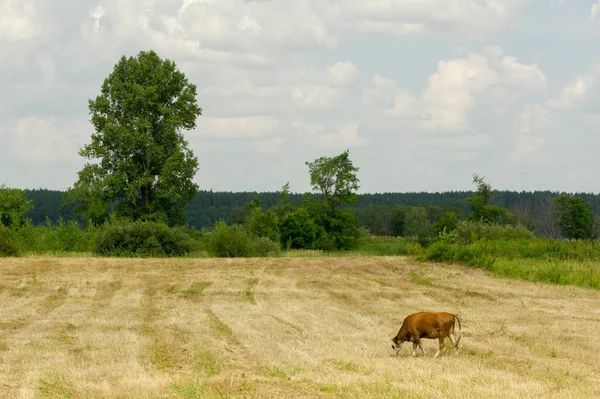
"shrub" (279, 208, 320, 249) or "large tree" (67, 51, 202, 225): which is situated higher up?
"large tree" (67, 51, 202, 225)

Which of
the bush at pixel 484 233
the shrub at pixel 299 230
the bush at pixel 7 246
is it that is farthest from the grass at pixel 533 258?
the shrub at pixel 299 230

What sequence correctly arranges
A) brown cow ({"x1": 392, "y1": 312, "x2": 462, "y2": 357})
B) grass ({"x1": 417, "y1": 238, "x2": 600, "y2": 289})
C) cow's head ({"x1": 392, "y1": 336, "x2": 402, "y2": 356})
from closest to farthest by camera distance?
brown cow ({"x1": 392, "y1": 312, "x2": 462, "y2": 357}) < cow's head ({"x1": 392, "y1": 336, "x2": 402, "y2": 356}) < grass ({"x1": 417, "y1": 238, "x2": 600, "y2": 289})

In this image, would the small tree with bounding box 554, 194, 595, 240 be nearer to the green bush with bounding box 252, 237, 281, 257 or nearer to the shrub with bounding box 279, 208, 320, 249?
the shrub with bounding box 279, 208, 320, 249

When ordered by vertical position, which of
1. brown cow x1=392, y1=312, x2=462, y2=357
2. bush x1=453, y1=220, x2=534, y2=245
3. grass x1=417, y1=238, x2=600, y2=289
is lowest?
brown cow x1=392, y1=312, x2=462, y2=357

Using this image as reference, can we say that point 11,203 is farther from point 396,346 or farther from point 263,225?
point 396,346

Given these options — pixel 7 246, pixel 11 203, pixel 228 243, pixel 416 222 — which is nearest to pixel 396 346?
pixel 228 243

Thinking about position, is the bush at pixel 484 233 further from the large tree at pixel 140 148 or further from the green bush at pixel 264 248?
the large tree at pixel 140 148

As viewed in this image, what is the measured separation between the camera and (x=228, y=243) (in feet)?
153

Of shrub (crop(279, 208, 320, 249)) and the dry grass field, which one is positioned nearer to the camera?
the dry grass field

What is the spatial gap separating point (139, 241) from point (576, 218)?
7467 centimetres

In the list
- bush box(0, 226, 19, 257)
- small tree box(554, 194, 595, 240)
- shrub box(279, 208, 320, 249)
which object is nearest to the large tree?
bush box(0, 226, 19, 257)

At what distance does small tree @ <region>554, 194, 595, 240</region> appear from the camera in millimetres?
104062

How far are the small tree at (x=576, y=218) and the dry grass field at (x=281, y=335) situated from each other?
246 feet

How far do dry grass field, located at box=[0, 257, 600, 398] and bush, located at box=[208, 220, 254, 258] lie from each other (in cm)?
1169
